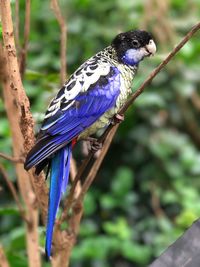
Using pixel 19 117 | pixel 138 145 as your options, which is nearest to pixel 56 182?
pixel 19 117

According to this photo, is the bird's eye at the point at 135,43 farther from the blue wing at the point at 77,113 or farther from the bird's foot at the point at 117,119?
the bird's foot at the point at 117,119

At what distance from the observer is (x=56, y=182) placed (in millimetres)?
1483

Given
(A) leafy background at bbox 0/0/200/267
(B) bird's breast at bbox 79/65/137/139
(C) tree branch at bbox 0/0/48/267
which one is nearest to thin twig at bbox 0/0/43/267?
(C) tree branch at bbox 0/0/48/267

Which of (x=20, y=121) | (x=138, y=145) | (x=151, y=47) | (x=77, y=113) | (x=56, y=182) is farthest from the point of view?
(x=138, y=145)

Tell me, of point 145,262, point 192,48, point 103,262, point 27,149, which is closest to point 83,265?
point 103,262

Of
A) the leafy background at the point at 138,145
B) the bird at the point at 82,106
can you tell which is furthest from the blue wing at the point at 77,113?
the leafy background at the point at 138,145

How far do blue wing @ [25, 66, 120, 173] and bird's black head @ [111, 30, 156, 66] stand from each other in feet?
0.24

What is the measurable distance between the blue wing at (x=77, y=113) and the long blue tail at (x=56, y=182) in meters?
0.03

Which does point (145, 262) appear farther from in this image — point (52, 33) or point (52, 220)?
point (52, 220)

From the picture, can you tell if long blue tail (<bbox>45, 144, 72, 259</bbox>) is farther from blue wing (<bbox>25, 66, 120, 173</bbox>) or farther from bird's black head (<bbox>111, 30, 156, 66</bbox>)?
bird's black head (<bbox>111, 30, 156, 66</bbox>)

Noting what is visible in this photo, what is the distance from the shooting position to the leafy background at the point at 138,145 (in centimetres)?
284

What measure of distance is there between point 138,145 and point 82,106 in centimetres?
154

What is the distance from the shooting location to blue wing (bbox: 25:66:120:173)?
Result: 152 centimetres

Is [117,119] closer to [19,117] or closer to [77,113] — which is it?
[77,113]
